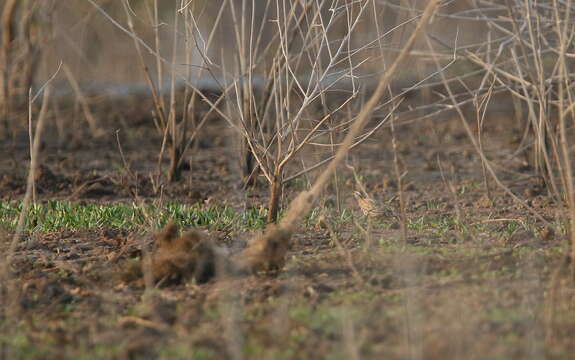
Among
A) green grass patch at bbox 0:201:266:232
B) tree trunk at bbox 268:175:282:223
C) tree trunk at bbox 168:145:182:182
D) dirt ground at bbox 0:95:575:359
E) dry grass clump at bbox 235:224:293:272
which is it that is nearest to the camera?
dirt ground at bbox 0:95:575:359

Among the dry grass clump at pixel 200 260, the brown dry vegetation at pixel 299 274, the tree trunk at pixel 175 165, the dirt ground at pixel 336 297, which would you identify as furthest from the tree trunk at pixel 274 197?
the tree trunk at pixel 175 165

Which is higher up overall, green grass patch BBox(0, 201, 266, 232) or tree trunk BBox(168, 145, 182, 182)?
tree trunk BBox(168, 145, 182, 182)

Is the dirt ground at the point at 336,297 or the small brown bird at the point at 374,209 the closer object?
the dirt ground at the point at 336,297

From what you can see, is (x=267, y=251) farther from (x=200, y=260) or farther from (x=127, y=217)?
(x=127, y=217)

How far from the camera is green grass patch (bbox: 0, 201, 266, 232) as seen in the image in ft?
15.5

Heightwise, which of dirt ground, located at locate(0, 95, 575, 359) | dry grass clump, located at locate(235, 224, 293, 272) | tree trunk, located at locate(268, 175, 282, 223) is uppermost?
tree trunk, located at locate(268, 175, 282, 223)

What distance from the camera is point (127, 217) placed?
5.00 m

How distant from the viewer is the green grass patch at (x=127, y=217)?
15.5 feet

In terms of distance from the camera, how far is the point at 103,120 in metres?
9.54

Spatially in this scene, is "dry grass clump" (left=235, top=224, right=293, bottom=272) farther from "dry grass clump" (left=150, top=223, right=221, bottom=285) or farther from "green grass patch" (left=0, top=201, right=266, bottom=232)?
"green grass patch" (left=0, top=201, right=266, bottom=232)

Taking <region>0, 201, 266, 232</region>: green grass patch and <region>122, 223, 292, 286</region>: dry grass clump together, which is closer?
<region>122, 223, 292, 286</region>: dry grass clump

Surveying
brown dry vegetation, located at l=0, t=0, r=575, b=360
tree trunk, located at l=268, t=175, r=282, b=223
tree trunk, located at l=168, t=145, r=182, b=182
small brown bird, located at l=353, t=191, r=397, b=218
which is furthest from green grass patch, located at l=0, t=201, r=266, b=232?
tree trunk, located at l=168, t=145, r=182, b=182

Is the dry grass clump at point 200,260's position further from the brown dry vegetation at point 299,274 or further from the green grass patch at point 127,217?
the green grass patch at point 127,217

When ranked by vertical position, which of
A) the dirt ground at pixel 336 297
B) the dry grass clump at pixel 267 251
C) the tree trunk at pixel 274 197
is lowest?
the dirt ground at pixel 336 297
